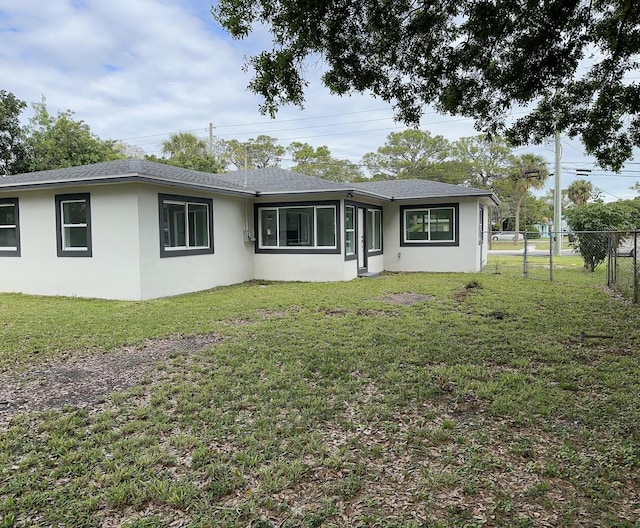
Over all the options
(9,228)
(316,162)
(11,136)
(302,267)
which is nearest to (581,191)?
(316,162)

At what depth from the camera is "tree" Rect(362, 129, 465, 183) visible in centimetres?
4047

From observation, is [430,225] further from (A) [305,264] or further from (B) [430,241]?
(A) [305,264]

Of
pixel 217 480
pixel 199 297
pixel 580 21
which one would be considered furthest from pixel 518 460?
pixel 199 297

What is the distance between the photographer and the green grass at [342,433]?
8.76 ft

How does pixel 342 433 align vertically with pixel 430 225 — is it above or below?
below

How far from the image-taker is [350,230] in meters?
14.0

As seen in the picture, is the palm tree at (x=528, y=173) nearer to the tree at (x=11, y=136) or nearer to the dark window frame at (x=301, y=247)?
the dark window frame at (x=301, y=247)

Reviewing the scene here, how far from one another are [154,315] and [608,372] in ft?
22.4

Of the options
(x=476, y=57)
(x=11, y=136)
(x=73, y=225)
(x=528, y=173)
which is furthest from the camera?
(x=528, y=173)

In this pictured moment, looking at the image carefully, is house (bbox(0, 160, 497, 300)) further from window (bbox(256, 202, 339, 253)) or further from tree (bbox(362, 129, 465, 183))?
tree (bbox(362, 129, 465, 183))

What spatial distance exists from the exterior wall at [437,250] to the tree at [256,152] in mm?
25528

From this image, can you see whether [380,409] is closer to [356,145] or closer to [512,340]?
[512,340]

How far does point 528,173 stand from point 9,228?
116ft

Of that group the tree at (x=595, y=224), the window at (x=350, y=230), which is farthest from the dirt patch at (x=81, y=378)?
the tree at (x=595, y=224)
